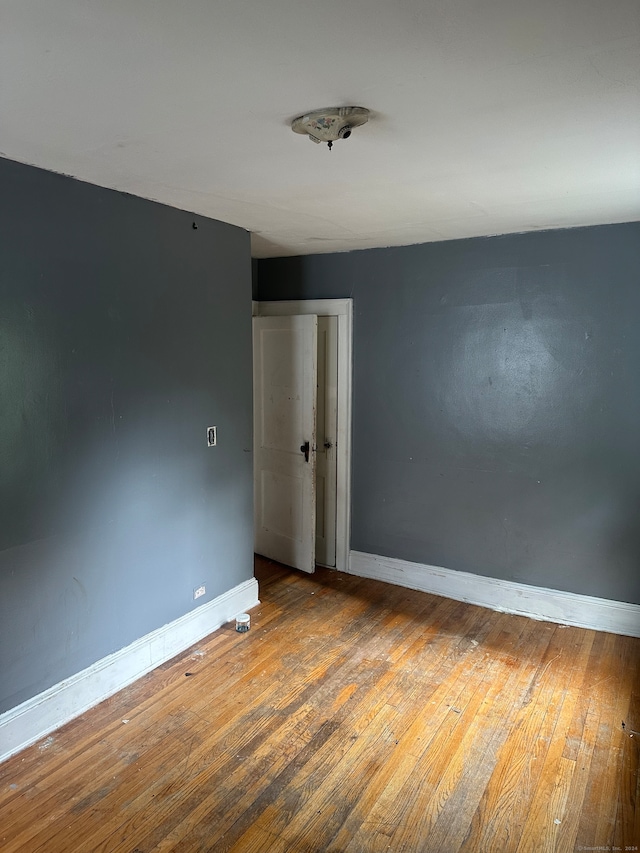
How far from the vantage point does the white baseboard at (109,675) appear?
2.53 meters

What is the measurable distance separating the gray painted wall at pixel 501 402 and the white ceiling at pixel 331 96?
78 cm

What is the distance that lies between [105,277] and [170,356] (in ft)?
1.80

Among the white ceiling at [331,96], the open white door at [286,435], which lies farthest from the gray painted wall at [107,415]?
the open white door at [286,435]

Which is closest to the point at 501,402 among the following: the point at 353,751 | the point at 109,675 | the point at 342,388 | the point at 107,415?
the point at 342,388

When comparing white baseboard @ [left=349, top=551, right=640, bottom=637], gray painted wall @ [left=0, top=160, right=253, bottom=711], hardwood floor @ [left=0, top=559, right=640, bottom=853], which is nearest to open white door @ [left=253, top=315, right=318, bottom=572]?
white baseboard @ [left=349, top=551, right=640, bottom=637]

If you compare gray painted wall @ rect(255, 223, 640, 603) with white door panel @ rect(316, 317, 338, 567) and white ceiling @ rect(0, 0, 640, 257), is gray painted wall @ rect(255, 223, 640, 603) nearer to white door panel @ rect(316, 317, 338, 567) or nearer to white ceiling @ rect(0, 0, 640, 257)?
white door panel @ rect(316, 317, 338, 567)

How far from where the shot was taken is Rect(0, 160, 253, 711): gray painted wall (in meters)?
2.46

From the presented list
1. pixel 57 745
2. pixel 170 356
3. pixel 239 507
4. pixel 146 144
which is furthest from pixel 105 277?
pixel 57 745

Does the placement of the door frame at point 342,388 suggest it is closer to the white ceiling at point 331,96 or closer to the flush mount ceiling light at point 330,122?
the white ceiling at point 331,96

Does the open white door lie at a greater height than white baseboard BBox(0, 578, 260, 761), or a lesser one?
greater

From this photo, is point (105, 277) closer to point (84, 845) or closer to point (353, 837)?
point (84, 845)

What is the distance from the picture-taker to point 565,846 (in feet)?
6.73

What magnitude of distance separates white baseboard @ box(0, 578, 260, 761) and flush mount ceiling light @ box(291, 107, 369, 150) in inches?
99.8

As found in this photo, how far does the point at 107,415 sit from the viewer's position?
2.83m
